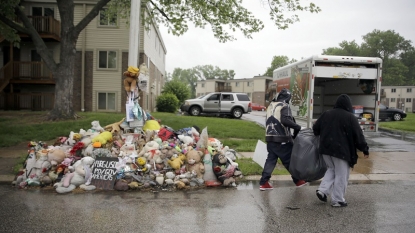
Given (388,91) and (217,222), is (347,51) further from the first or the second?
(217,222)

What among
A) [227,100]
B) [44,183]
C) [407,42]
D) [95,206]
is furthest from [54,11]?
[407,42]

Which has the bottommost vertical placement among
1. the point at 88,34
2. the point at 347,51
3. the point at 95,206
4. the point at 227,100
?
the point at 95,206

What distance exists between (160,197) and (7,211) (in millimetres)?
2207

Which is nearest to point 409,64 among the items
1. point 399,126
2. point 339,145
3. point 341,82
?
point 399,126

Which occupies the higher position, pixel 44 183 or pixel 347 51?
pixel 347 51

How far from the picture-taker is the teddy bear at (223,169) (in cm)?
648

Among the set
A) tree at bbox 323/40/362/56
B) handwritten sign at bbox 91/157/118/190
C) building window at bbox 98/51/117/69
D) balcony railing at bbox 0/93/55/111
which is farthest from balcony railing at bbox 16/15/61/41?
tree at bbox 323/40/362/56

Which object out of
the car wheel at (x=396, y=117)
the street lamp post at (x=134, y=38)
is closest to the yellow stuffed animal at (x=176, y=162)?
the street lamp post at (x=134, y=38)

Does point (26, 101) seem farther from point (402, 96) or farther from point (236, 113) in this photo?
point (402, 96)

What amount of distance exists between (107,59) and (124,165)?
1716cm

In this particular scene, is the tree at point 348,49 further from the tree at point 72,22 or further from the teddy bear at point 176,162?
the teddy bear at point 176,162

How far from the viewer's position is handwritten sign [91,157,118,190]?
6156 mm

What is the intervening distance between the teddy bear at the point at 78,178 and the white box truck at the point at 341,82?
685cm

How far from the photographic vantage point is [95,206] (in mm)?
5195
